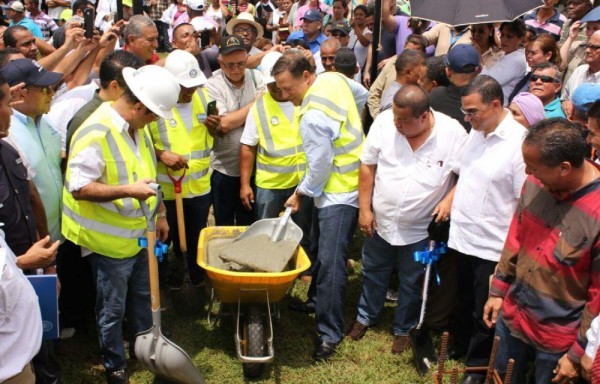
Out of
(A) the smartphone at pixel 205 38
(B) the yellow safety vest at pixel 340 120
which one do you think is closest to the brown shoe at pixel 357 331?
(B) the yellow safety vest at pixel 340 120

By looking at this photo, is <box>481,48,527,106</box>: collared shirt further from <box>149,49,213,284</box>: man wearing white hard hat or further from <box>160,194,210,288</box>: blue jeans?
<box>160,194,210,288</box>: blue jeans

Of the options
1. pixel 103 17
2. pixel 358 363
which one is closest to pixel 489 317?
pixel 358 363

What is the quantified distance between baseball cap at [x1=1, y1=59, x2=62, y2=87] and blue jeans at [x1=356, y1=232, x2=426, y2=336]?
102 inches

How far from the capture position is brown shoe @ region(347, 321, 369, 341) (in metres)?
4.97

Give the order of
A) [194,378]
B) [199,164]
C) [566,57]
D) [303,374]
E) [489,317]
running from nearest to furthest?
[489,317] < [194,378] < [303,374] < [199,164] < [566,57]

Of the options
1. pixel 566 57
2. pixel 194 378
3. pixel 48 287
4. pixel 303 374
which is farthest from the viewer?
pixel 566 57

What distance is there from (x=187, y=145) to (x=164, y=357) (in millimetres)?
1826

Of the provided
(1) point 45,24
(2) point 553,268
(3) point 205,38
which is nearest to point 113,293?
(2) point 553,268

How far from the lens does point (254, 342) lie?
14.6 ft

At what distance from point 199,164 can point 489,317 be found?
266 centimetres

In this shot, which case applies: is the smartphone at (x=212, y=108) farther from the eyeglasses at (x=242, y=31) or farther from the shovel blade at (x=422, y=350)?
the eyeglasses at (x=242, y=31)

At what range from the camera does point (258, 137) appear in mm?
5359

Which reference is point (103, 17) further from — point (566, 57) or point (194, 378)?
point (194, 378)

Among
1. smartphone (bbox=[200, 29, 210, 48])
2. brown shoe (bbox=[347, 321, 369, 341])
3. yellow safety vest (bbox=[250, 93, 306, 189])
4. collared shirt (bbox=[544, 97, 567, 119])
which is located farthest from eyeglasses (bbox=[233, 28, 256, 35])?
brown shoe (bbox=[347, 321, 369, 341])
